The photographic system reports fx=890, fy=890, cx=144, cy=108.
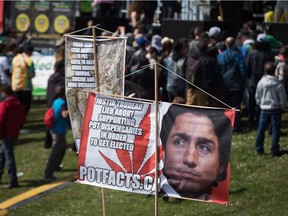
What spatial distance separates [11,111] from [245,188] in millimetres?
4439

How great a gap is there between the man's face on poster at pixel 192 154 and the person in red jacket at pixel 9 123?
6.01 meters

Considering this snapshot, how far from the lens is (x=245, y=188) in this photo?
1356 cm

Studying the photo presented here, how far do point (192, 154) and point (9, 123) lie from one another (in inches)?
253

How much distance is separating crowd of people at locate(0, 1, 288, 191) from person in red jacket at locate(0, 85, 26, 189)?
0.06ft

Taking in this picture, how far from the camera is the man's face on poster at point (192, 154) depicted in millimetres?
9727

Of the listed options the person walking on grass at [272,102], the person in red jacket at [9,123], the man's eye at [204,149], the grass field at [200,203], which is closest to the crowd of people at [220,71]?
the person walking on grass at [272,102]

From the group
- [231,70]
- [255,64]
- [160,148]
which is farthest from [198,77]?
[160,148]

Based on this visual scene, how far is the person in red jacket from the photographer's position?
50.6 ft

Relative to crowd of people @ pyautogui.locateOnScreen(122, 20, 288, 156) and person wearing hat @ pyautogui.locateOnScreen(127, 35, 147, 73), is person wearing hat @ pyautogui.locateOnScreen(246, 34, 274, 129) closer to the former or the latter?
crowd of people @ pyautogui.locateOnScreen(122, 20, 288, 156)

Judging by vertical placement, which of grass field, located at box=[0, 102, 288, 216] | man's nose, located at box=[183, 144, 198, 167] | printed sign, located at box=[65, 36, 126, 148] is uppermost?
printed sign, located at box=[65, 36, 126, 148]

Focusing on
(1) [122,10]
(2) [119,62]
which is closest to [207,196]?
(2) [119,62]

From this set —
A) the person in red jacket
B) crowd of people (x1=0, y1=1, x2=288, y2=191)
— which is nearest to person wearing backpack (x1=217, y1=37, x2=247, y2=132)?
crowd of people (x1=0, y1=1, x2=288, y2=191)

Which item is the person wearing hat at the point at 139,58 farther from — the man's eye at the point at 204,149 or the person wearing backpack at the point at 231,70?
the man's eye at the point at 204,149

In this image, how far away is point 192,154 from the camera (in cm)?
980
